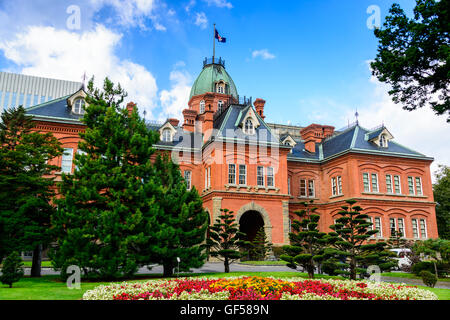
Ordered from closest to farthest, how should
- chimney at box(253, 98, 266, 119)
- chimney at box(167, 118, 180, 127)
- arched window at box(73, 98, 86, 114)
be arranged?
arched window at box(73, 98, 86, 114), chimney at box(253, 98, 266, 119), chimney at box(167, 118, 180, 127)

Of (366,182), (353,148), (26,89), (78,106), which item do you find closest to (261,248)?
(366,182)

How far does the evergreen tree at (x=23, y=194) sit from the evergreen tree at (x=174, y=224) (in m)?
5.18

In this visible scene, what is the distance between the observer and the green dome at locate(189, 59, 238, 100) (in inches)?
1677

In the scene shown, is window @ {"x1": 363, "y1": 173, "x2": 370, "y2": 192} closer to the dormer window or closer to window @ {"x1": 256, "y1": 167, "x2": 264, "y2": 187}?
the dormer window

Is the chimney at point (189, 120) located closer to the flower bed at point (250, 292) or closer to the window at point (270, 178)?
the window at point (270, 178)

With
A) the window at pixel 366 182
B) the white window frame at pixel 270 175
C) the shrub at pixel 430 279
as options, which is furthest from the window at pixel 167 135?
the shrub at pixel 430 279

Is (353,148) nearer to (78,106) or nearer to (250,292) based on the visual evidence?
(78,106)

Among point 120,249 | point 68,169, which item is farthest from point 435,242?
point 68,169

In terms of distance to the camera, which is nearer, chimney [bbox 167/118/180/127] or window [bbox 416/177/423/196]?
window [bbox 416/177/423/196]

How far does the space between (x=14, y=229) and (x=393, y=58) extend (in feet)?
61.3

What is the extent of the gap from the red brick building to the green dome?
6560 millimetres

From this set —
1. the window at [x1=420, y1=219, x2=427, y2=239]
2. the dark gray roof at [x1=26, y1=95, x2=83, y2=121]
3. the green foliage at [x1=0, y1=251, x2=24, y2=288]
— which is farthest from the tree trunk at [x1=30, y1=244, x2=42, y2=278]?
the window at [x1=420, y1=219, x2=427, y2=239]

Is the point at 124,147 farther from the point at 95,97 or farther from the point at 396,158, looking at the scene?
the point at 396,158

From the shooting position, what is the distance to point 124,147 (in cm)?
1593
